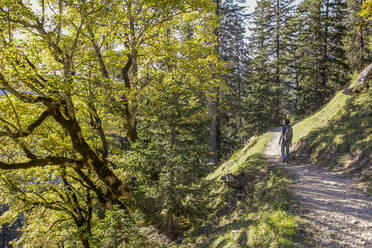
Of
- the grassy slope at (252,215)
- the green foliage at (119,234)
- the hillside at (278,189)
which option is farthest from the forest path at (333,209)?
the green foliage at (119,234)

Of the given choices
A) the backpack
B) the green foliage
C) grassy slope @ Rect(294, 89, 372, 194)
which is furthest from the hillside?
the green foliage

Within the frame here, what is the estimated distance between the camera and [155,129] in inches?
278

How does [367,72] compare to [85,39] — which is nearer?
[85,39]

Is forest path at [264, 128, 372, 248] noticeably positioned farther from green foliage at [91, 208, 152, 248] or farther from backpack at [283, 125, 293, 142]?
green foliage at [91, 208, 152, 248]

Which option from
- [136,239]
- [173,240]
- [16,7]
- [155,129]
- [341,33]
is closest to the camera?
[136,239]

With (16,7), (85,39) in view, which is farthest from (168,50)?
(16,7)

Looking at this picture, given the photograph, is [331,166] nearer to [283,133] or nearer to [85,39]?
[283,133]

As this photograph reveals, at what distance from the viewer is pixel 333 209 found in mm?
4957

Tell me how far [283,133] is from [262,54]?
59.8ft

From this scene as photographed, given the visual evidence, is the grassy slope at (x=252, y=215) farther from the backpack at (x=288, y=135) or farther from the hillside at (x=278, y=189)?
the backpack at (x=288, y=135)

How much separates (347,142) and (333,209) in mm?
4281

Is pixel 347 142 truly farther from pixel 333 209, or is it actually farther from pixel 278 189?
pixel 333 209

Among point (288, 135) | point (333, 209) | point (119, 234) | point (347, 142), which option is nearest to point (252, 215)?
point (333, 209)

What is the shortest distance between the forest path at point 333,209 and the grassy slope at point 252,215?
39 cm
